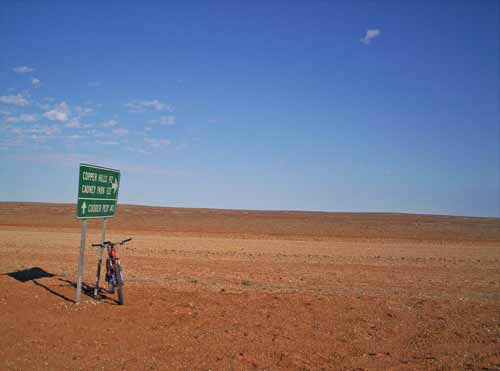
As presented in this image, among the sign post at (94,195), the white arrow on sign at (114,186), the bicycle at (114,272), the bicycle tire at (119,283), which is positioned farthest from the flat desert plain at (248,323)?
the white arrow on sign at (114,186)

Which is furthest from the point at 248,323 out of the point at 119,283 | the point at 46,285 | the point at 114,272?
the point at 46,285

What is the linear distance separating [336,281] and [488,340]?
6.77 meters

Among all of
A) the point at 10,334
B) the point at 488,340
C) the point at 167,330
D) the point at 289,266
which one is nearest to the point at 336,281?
the point at 289,266

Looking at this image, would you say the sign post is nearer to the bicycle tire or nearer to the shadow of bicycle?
the shadow of bicycle

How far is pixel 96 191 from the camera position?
10.1 m

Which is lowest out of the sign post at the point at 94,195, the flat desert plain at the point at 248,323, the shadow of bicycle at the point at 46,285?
the shadow of bicycle at the point at 46,285

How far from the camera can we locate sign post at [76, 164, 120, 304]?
30.9ft

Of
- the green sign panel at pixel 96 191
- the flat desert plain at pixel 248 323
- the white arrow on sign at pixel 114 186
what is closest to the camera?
the flat desert plain at pixel 248 323

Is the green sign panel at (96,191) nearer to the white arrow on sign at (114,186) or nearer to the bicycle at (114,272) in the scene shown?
the white arrow on sign at (114,186)

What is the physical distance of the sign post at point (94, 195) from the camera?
371 inches

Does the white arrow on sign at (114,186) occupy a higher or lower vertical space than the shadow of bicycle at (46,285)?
higher

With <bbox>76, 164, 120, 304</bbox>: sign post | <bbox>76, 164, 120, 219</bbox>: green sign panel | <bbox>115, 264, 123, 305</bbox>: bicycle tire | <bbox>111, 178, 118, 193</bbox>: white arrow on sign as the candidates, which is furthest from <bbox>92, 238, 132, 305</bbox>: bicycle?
<bbox>111, 178, 118, 193</bbox>: white arrow on sign

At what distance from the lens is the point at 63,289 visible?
10.9 metres

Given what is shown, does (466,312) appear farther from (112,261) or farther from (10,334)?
(10,334)
